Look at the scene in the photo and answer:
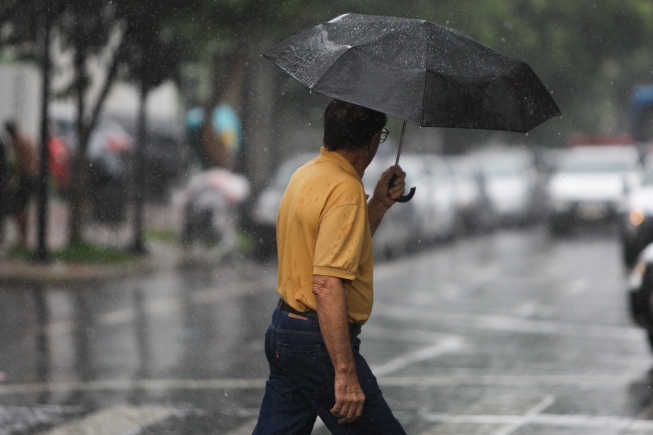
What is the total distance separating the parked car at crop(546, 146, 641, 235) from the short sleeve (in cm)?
2184

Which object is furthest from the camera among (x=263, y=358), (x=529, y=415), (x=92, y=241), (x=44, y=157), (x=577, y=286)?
(x=577, y=286)

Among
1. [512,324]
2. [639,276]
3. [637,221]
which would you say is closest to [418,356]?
[639,276]

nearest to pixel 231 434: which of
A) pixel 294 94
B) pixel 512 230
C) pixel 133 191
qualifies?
pixel 294 94

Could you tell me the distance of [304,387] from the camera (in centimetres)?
399

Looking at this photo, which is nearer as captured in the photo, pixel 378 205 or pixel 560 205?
pixel 378 205

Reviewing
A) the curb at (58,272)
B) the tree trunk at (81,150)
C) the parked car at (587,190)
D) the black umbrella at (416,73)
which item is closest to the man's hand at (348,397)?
the black umbrella at (416,73)

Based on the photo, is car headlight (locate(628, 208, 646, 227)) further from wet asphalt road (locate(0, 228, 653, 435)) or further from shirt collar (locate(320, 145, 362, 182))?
shirt collar (locate(320, 145, 362, 182))

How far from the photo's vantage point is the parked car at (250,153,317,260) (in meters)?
18.2

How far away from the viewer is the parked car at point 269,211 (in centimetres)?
1822

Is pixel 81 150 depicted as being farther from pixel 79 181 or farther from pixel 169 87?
pixel 169 87

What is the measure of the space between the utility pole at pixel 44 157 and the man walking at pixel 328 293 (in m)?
6.73

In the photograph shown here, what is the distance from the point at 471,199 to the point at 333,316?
23.1m

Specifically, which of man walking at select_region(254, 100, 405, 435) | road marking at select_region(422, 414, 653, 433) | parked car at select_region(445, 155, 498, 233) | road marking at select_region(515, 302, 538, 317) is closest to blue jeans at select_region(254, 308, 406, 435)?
man walking at select_region(254, 100, 405, 435)

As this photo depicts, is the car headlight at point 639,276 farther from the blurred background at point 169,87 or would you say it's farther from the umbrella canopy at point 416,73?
the umbrella canopy at point 416,73
